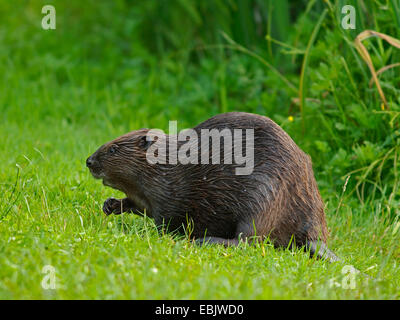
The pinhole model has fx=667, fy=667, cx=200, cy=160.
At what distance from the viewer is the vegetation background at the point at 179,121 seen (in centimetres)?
296

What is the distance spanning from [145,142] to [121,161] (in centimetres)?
18

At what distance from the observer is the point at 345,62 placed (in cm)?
519

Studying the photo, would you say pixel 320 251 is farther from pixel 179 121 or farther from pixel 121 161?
pixel 179 121

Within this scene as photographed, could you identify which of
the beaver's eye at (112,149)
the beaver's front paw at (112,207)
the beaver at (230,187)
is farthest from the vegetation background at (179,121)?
the beaver's eye at (112,149)

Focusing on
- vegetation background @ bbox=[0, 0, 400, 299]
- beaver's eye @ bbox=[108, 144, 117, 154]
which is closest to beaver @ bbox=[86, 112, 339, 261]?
beaver's eye @ bbox=[108, 144, 117, 154]

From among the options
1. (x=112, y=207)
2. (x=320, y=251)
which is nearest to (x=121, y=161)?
(x=112, y=207)

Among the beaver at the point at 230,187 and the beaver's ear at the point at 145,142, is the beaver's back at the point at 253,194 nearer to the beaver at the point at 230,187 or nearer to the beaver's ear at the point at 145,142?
the beaver at the point at 230,187

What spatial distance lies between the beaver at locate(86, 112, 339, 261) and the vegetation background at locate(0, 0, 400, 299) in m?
0.18

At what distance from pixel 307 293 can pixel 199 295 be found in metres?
0.55

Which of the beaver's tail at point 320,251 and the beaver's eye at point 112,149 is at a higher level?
the beaver's eye at point 112,149

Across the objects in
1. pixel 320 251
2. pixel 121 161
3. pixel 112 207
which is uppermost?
pixel 121 161

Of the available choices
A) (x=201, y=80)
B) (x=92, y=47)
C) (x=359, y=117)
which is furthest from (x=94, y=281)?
(x=92, y=47)

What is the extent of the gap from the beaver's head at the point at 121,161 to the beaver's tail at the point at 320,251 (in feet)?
3.44

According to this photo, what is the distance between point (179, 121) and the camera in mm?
6746
